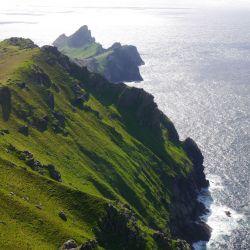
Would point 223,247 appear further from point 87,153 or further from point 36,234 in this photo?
point 36,234

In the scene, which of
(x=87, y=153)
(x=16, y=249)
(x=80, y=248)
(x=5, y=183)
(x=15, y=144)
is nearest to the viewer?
(x=16, y=249)

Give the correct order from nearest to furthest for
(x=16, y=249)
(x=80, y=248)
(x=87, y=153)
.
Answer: (x=16, y=249) < (x=80, y=248) < (x=87, y=153)

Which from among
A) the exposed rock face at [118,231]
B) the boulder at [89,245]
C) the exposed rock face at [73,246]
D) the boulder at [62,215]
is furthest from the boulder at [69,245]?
the exposed rock face at [118,231]

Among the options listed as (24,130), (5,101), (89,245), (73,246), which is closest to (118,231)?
(89,245)

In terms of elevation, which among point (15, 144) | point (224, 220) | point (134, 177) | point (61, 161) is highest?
point (15, 144)

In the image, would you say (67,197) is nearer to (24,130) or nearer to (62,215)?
(62,215)

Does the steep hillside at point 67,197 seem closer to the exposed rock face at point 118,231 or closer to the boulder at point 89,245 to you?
the exposed rock face at point 118,231

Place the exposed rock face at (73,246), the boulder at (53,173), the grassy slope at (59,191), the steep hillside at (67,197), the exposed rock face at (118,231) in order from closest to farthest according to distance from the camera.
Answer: the exposed rock face at (73,246) < the grassy slope at (59,191) < the steep hillside at (67,197) < the exposed rock face at (118,231) < the boulder at (53,173)

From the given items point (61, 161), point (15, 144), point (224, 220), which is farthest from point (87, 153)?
point (224, 220)
